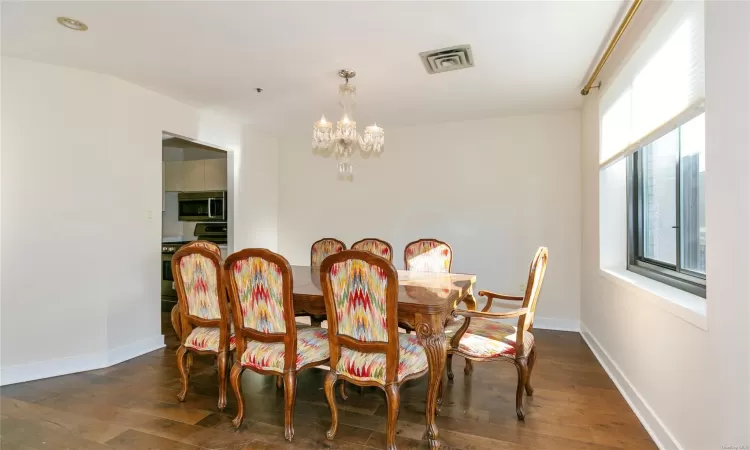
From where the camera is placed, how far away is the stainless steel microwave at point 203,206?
491cm

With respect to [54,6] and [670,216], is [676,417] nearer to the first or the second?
A: [670,216]

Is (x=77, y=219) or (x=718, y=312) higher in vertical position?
(x=77, y=219)

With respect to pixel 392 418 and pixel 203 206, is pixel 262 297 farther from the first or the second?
pixel 203 206

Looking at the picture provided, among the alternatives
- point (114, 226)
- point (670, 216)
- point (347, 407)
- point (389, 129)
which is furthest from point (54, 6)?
point (670, 216)

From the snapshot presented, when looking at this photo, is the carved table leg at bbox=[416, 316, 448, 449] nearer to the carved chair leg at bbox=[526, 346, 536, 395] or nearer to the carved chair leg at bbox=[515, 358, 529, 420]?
the carved chair leg at bbox=[515, 358, 529, 420]

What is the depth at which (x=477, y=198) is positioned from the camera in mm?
4359

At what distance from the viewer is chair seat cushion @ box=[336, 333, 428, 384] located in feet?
6.07

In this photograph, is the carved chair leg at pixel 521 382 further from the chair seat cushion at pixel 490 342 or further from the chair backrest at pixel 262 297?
the chair backrest at pixel 262 297

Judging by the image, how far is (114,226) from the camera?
123 inches

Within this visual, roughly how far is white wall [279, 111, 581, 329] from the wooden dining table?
1.95 metres

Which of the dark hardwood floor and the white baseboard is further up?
the white baseboard

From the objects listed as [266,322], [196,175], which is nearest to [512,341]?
[266,322]

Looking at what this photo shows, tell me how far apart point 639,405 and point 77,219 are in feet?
14.0

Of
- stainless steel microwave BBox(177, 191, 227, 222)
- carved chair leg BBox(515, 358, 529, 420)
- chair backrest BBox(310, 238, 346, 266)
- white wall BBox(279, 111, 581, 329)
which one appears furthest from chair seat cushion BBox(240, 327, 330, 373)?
stainless steel microwave BBox(177, 191, 227, 222)
